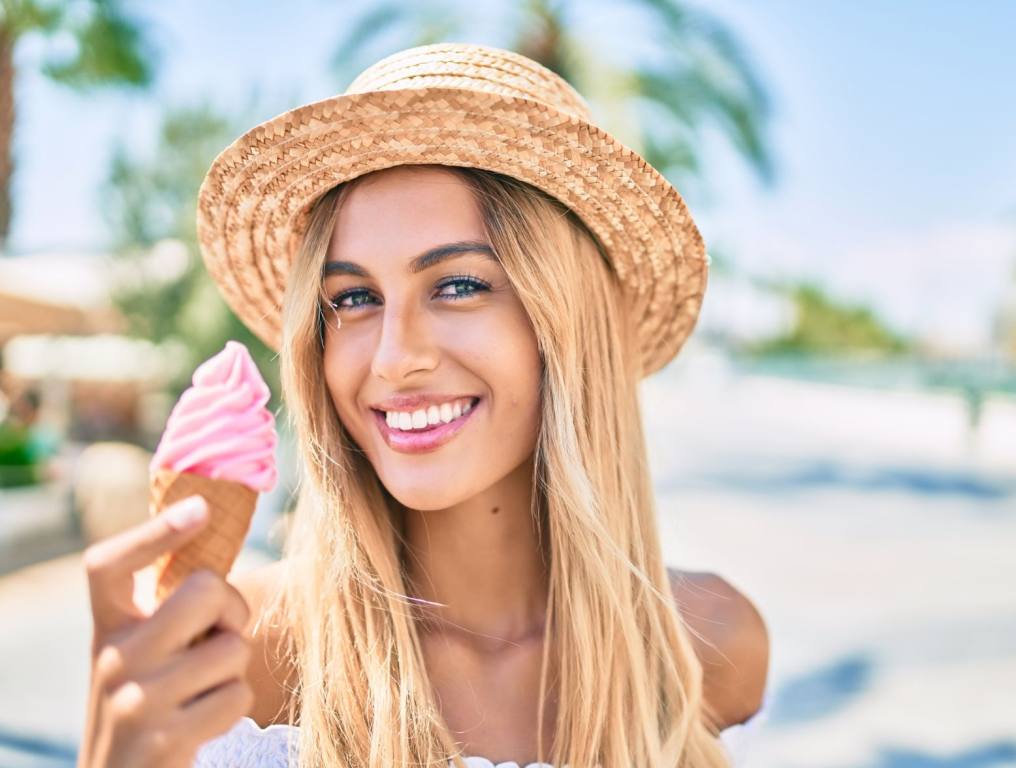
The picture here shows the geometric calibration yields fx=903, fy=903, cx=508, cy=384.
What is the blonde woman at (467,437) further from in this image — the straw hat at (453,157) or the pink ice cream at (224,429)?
the pink ice cream at (224,429)

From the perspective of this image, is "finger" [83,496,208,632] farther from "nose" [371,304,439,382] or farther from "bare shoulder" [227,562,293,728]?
"bare shoulder" [227,562,293,728]

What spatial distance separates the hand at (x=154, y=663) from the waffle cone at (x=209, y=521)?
12 centimetres

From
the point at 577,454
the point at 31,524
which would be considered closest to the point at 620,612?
the point at 577,454

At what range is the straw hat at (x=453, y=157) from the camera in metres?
1.69

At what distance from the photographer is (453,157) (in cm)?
177

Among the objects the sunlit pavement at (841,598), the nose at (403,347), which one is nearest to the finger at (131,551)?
the nose at (403,347)

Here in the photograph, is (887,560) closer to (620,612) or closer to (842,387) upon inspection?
(620,612)

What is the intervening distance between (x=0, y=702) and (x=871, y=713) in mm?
5488

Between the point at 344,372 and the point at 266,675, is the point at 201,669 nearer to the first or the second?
the point at 344,372

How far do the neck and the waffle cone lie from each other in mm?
764

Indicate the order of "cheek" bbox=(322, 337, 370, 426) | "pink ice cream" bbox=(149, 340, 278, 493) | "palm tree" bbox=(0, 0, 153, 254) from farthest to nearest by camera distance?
"palm tree" bbox=(0, 0, 153, 254), "cheek" bbox=(322, 337, 370, 426), "pink ice cream" bbox=(149, 340, 278, 493)

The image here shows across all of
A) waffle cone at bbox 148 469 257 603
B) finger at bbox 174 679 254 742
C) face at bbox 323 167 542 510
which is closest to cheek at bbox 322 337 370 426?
face at bbox 323 167 542 510

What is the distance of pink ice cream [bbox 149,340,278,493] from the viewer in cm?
134

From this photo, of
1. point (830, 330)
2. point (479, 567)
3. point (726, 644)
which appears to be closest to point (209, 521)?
point (479, 567)
